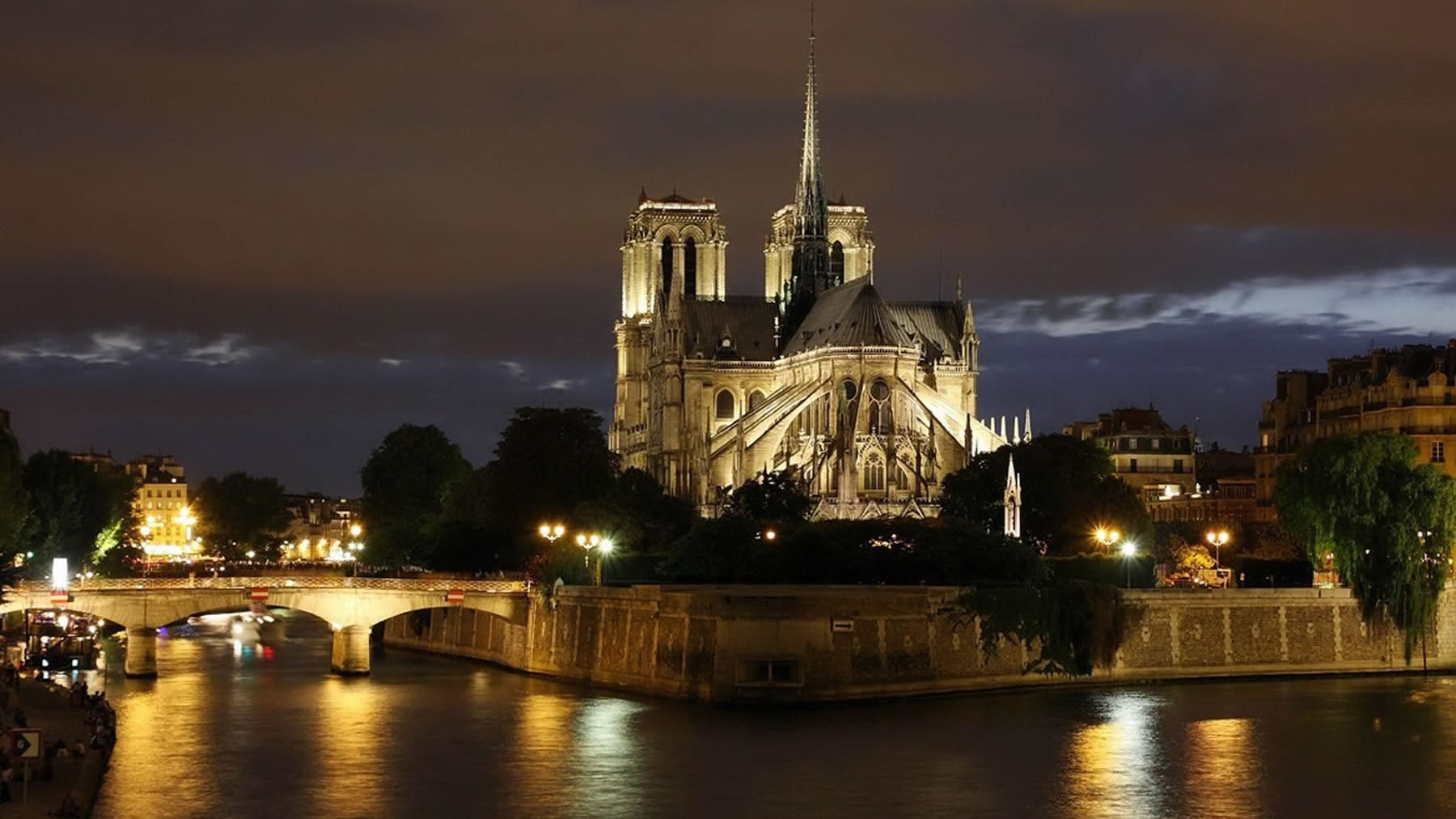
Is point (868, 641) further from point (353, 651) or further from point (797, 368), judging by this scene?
point (797, 368)

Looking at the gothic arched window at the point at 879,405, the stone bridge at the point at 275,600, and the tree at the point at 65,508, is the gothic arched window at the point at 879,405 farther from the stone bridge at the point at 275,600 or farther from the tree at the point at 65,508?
the stone bridge at the point at 275,600

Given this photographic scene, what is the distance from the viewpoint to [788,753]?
4825 centimetres

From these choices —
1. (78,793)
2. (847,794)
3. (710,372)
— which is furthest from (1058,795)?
(710,372)

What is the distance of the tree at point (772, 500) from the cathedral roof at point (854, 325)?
1261 centimetres

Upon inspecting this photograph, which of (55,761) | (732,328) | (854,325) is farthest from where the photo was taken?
(732,328)

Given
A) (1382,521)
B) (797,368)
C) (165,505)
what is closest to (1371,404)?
(1382,521)

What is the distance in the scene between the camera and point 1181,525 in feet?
318

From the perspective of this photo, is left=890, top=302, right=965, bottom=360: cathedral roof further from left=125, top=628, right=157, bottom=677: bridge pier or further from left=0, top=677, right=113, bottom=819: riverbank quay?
left=0, top=677, right=113, bottom=819: riverbank quay

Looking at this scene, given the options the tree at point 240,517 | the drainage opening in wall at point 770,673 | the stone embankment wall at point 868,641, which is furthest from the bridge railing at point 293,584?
the tree at point 240,517

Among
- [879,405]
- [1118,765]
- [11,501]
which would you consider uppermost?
[879,405]

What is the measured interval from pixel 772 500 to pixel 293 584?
29299 millimetres

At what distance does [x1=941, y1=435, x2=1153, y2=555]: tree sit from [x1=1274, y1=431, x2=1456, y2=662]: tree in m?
11.0

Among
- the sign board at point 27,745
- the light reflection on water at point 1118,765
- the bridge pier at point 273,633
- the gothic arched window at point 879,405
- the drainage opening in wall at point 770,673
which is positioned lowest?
the light reflection on water at point 1118,765

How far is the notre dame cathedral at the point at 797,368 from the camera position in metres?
102
